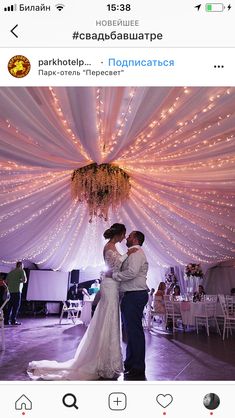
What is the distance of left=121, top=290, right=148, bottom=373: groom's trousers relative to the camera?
3037 millimetres

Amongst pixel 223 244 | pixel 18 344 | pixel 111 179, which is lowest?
pixel 18 344

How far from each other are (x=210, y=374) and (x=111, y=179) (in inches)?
101

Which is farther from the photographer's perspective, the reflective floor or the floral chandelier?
the floral chandelier

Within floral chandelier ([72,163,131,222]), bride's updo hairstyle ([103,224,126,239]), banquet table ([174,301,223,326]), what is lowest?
banquet table ([174,301,223,326])

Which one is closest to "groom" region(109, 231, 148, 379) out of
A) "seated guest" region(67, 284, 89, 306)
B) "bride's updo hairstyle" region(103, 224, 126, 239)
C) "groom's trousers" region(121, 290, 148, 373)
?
"groom's trousers" region(121, 290, 148, 373)
